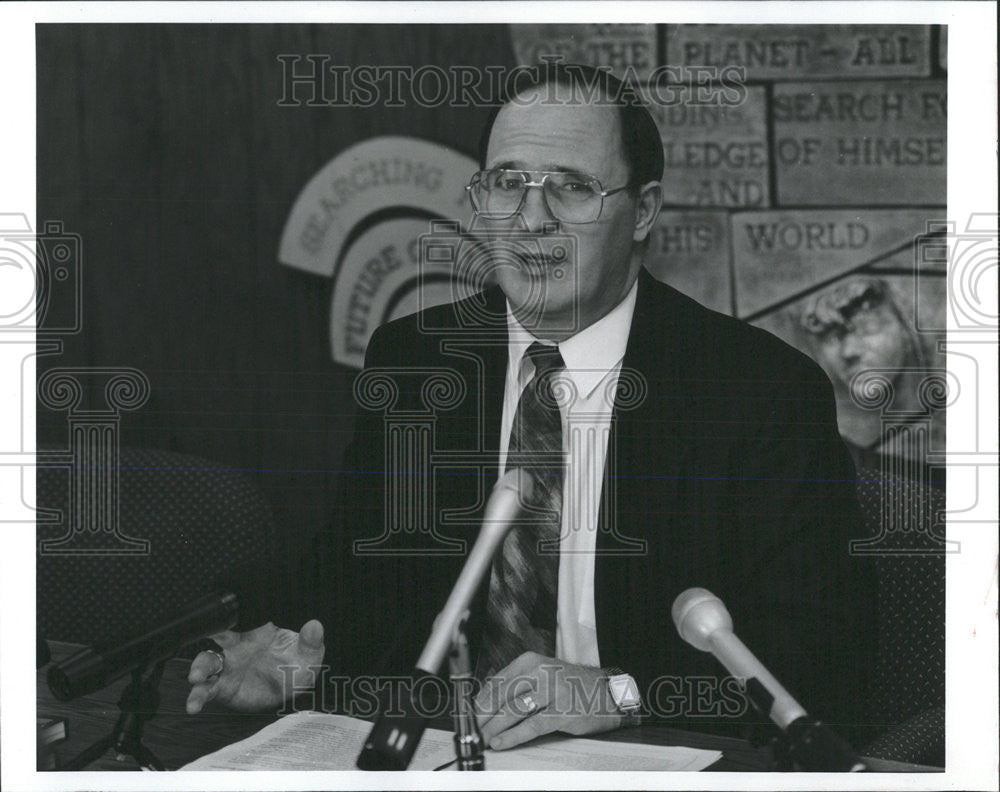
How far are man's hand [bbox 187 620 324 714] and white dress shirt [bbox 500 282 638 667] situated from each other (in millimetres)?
519

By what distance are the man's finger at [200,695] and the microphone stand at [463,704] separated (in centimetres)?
58

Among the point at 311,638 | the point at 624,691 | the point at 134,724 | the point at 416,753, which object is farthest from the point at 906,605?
the point at 134,724

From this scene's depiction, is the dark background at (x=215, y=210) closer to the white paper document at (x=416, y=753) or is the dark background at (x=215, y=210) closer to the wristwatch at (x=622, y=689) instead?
the white paper document at (x=416, y=753)

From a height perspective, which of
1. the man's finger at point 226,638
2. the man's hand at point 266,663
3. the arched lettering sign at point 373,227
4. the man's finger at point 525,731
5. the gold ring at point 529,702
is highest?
the arched lettering sign at point 373,227

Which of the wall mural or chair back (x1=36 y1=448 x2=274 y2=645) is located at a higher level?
the wall mural

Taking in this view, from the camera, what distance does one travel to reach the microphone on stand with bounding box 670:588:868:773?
1.96 meters

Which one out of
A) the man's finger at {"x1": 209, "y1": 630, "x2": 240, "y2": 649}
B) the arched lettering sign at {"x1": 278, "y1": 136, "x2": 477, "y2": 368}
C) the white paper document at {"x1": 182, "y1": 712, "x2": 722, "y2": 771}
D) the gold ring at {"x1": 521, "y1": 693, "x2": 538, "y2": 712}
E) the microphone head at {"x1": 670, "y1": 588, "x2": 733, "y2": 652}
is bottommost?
the white paper document at {"x1": 182, "y1": 712, "x2": 722, "y2": 771}

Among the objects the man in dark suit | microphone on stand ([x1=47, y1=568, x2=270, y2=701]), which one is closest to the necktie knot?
the man in dark suit

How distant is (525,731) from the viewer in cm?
236

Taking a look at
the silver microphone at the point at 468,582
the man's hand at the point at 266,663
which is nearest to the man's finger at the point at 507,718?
the silver microphone at the point at 468,582

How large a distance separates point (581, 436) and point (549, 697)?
21.0 inches

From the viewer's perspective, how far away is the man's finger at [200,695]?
239cm

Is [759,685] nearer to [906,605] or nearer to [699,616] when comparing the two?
[699,616]

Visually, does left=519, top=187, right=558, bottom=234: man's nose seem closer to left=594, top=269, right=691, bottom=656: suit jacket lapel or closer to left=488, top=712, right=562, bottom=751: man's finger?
left=594, top=269, right=691, bottom=656: suit jacket lapel
